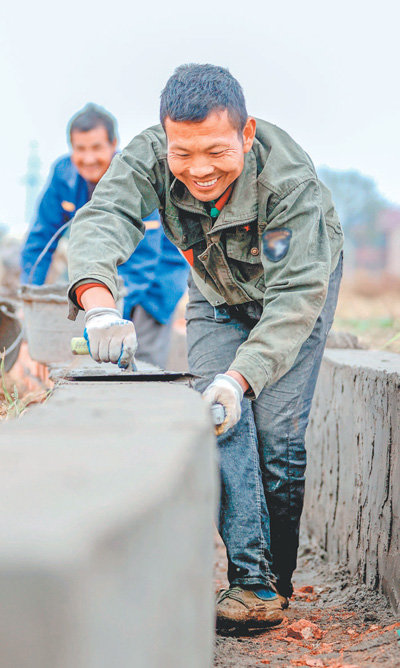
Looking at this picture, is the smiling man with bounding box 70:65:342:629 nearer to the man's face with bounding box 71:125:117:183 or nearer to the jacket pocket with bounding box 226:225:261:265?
the jacket pocket with bounding box 226:225:261:265

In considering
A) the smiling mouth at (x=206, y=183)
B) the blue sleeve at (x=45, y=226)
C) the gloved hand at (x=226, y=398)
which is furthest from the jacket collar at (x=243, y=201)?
the blue sleeve at (x=45, y=226)

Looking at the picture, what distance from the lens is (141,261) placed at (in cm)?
477

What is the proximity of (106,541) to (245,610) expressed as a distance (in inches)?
67.7

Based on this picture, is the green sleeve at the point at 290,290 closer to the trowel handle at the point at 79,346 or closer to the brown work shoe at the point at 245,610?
the trowel handle at the point at 79,346

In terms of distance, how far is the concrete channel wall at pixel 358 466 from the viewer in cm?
280

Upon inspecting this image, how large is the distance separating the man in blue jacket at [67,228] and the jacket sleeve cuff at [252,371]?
242 centimetres

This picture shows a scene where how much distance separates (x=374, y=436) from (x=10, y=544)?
7.44 feet

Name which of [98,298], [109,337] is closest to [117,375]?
[109,337]

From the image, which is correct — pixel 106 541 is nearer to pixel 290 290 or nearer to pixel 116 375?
pixel 116 375

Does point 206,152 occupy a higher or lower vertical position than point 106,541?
higher

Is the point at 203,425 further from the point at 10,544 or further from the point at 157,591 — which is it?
the point at 10,544

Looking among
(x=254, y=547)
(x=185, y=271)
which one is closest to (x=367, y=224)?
(x=185, y=271)

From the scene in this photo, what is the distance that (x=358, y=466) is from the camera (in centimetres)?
320

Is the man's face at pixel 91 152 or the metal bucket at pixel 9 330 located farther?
the man's face at pixel 91 152
